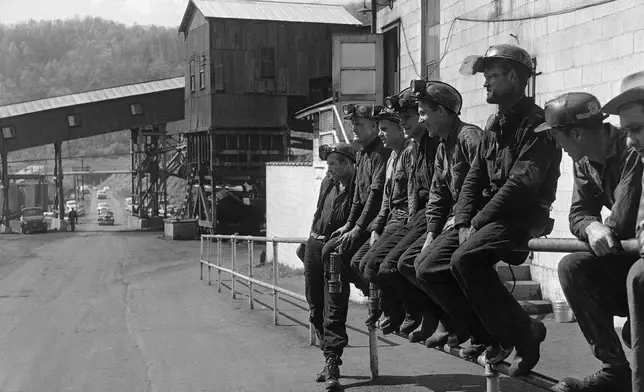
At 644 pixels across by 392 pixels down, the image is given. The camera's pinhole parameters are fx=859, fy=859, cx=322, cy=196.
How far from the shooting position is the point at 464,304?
518 centimetres

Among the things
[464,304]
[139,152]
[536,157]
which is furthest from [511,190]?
[139,152]

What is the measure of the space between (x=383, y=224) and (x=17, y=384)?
4.05 meters

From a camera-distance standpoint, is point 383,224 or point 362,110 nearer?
point 383,224

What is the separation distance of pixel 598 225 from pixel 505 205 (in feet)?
3.16

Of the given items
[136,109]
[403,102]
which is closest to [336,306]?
[403,102]

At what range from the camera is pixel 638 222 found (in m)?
3.36

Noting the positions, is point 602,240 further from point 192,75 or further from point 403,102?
point 192,75

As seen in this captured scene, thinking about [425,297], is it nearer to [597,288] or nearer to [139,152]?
[597,288]

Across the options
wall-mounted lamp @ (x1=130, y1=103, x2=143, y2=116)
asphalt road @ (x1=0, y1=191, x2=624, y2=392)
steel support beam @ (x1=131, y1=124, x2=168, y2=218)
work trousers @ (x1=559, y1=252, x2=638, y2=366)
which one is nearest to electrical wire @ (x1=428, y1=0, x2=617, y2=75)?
asphalt road @ (x1=0, y1=191, x2=624, y2=392)

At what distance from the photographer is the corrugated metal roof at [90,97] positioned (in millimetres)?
48500

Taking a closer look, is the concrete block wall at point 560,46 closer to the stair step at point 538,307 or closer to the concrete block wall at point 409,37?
the stair step at point 538,307

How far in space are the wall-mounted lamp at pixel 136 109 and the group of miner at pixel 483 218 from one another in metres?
42.7

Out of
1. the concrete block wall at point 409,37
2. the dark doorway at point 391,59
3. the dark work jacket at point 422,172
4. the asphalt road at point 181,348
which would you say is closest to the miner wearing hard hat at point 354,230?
the asphalt road at point 181,348

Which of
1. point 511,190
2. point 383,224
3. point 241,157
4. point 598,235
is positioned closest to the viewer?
point 598,235
